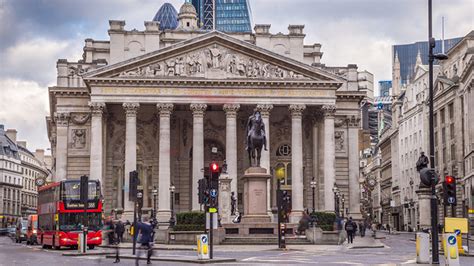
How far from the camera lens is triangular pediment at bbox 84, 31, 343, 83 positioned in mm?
83188

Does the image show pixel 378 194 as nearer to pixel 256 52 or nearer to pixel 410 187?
pixel 410 187

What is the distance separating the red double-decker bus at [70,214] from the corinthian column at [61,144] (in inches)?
1152

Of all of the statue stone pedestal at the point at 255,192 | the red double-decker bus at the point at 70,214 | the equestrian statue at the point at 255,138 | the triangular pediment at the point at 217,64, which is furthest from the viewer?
the triangular pediment at the point at 217,64

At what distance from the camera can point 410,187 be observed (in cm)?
12800

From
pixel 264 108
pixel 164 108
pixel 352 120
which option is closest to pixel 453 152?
pixel 352 120

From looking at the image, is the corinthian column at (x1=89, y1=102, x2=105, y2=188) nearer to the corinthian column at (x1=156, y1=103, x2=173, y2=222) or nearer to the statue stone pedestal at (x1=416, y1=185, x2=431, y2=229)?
the corinthian column at (x1=156, y1=103, x2=173, y2=222)

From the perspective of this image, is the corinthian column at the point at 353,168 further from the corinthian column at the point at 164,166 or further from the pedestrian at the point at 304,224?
the pedestrian at the point at 304,224

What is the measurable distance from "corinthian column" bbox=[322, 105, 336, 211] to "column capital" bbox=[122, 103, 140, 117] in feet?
59.8

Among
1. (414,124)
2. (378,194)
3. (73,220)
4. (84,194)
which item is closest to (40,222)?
(73,220)

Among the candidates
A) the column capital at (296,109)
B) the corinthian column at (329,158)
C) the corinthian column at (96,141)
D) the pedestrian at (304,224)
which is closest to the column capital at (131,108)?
the corinthian column at (96,141)

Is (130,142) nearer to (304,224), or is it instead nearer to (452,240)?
(304,224)

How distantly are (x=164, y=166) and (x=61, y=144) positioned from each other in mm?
12973

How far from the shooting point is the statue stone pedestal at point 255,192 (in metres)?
53.1

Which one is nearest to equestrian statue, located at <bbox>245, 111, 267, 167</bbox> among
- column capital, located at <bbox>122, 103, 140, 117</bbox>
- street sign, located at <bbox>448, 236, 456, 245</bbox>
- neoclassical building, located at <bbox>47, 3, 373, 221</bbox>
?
street sign, located at <bbox>448, 236, 456, 245</bbox>
